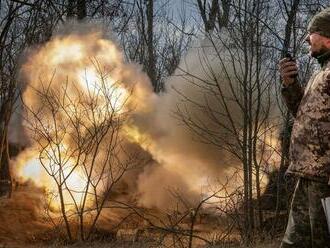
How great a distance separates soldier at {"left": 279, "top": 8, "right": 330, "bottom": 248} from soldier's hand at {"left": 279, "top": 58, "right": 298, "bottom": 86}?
196 mm

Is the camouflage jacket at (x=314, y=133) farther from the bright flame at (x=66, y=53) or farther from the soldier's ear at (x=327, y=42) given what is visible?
the bright flame at (x=66, y=53)

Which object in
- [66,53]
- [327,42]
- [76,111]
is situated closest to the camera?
[327,42]

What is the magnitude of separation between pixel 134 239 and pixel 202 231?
1994mm

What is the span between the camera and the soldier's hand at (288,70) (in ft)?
14.4

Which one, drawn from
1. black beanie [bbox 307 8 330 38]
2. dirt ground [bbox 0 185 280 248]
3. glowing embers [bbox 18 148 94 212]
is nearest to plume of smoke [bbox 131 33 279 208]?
glowing embers [bbox 18 148 94 212]

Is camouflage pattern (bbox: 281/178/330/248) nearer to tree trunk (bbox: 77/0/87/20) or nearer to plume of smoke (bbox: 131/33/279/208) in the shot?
plume of smoke (bbox: 131/33/279/208)

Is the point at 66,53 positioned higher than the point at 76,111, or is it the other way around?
the point at 66,53

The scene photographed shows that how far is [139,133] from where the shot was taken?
15172 mm

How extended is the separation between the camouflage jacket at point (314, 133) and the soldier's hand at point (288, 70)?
219mm

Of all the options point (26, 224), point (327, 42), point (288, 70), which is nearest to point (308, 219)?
point (288, 70)

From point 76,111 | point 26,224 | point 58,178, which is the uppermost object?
point 76,111

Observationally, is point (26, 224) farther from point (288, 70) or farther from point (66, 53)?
point (288, 70)

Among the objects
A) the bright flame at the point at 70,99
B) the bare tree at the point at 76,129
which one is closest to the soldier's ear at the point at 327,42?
the bare tree at the point at 76,129

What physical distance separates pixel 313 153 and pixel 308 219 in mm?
502
